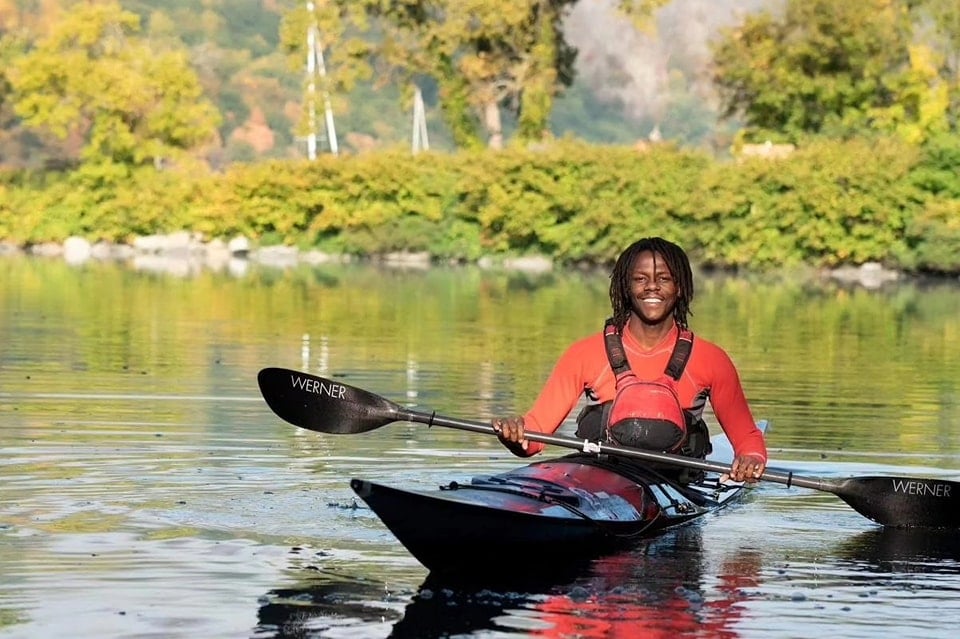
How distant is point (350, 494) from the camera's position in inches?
415

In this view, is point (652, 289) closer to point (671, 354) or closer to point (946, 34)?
point (671, 354)

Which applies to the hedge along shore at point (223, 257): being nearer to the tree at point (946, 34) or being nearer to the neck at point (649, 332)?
the tree at point (946, 34)

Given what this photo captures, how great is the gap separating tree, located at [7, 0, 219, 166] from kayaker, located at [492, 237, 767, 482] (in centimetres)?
5688

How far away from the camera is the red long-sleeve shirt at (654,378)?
30.3 ft

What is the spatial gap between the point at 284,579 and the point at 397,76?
59.8 metres

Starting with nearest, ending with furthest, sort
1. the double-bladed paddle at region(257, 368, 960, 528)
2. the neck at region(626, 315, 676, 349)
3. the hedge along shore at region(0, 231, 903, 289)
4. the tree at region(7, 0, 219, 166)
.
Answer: the neck at region(626, 315, 676, 349) → the double-bladed paddle at region(257, 368, 960, 528) → the hedge along shore at region(0, 231, 903, 289) → the tree at region(7, 0, 219, 166)

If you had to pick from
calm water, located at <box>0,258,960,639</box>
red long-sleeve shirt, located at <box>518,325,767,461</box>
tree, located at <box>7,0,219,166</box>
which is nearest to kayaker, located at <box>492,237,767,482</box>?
red long-sleeve shirt, located at <box>518,325,767,461</box>

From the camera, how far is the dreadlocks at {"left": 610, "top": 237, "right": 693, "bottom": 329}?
9445 millimetres

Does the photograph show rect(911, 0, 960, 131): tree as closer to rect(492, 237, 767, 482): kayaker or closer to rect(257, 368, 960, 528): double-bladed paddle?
rect(257, 368, 960, 528): double-bladed paddle

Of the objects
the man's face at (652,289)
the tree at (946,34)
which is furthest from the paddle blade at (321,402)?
the tree at (946,34)

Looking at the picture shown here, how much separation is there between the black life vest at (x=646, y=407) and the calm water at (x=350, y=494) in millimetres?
472

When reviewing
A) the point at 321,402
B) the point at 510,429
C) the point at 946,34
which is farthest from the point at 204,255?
the point at 510,429

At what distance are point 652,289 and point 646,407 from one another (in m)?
0.54

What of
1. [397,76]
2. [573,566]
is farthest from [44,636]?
[397,76]
